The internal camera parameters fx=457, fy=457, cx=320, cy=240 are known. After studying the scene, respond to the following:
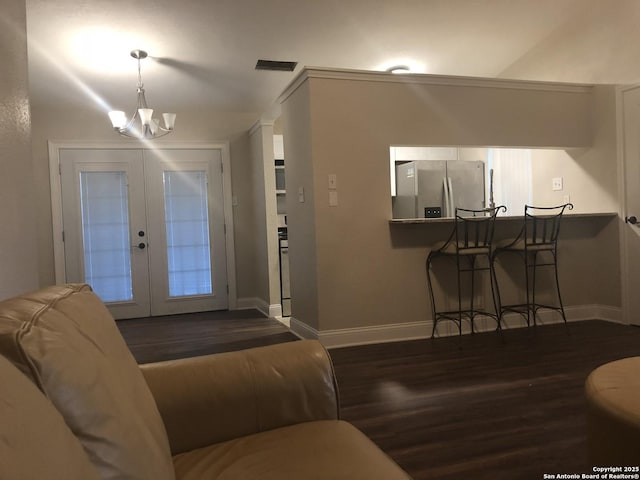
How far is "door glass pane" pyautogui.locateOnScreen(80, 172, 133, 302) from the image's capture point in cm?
555

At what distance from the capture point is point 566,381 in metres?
2.79

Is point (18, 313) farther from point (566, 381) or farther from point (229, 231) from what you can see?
point (229, 231)

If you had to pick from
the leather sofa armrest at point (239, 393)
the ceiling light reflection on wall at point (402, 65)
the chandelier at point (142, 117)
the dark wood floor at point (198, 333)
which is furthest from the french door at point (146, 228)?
the leather sofa armrest at point (239, 393)

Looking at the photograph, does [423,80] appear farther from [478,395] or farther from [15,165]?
[15,165]

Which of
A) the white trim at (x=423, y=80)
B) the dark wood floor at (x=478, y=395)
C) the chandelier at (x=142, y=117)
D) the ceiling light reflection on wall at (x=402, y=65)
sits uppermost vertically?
the ceiling light reflection on wall at (x=402, y=65)

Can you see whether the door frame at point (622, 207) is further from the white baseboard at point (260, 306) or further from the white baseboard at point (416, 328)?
the white baseboard at point (260, 306)

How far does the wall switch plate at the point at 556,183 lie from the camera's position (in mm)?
4797

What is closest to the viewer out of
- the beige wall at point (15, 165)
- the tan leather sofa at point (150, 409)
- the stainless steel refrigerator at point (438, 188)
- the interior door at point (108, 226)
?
the tan leather sofa at point (150, 409)

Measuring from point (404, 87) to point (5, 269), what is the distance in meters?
3.20

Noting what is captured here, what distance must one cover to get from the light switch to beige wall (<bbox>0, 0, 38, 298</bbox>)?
2.11 meters

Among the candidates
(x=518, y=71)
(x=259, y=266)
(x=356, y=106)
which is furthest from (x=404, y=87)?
(x=259, y=266)

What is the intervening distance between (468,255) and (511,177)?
234 centimetres

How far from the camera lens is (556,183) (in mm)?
4836

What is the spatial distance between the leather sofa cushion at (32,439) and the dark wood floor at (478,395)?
1.53m
